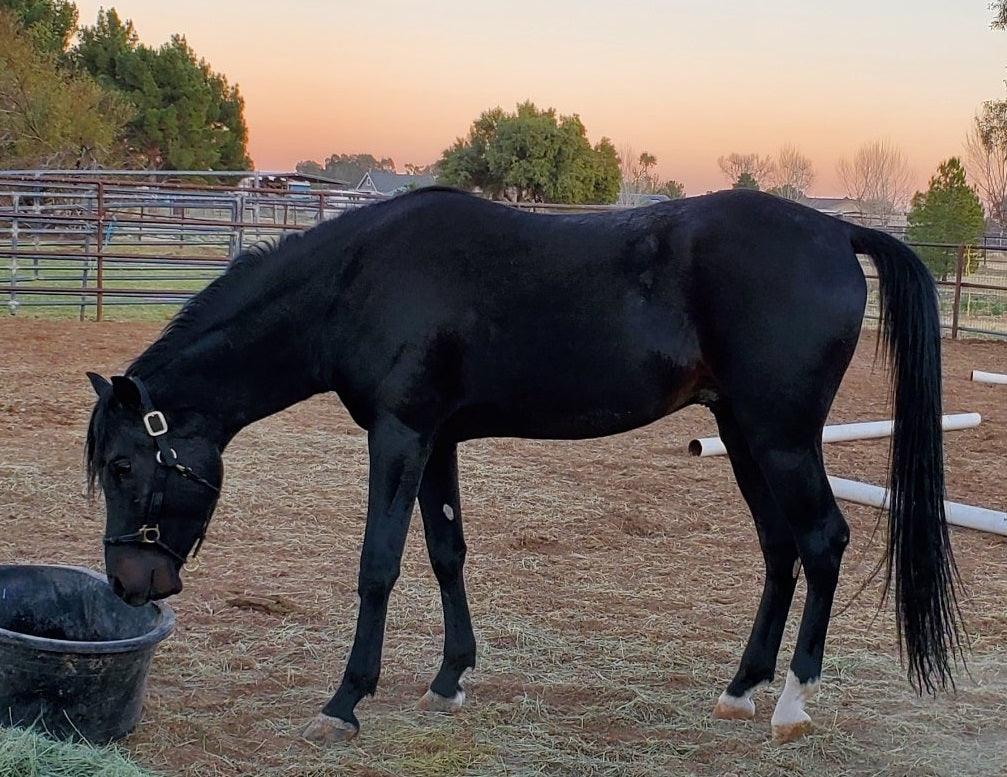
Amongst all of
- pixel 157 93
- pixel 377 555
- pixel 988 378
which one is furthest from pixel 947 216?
pixel 157 93

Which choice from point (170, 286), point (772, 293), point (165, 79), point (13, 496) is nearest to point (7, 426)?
point (13, 496)

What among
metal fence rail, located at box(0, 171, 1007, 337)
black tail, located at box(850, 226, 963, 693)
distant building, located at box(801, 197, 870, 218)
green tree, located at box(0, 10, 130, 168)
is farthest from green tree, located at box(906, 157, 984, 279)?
green tree, located at box(0, 10, 130, 168)

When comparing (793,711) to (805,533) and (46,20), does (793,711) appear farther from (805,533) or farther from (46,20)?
(46,20)

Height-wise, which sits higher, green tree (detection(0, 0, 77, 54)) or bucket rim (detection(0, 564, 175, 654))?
green tree (detection(0, 0, 77, 54))

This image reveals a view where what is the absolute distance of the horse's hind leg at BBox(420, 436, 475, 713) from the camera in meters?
3.29

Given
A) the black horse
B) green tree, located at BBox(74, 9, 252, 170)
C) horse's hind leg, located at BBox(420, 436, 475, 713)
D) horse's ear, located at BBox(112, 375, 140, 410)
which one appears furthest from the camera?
green tree, located at BBox(74, 9, 252, 170)

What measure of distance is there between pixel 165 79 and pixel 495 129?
57.4ft

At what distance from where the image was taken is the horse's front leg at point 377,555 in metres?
2.94

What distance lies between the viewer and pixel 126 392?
2830 millimetres

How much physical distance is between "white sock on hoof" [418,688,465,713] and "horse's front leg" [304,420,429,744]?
9.0 inches

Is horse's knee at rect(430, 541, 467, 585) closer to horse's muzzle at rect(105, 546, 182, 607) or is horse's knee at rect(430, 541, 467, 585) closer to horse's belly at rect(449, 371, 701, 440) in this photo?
horse's belly at rect(449, 371, 701, 440)

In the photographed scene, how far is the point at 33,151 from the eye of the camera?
95.9 ft

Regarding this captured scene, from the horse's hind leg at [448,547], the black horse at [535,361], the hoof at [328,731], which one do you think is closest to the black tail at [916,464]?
the black horse at [535,361]

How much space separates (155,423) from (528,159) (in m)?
27.9
